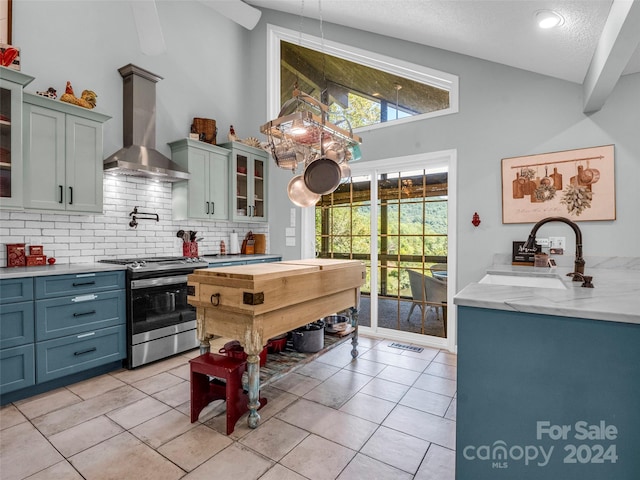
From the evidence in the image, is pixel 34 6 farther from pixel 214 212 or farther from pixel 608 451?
pixel 608 451

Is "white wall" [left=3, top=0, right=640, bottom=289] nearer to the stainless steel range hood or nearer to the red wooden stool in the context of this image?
the stainless steel range hood

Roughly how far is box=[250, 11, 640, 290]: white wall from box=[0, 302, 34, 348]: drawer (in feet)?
11.7

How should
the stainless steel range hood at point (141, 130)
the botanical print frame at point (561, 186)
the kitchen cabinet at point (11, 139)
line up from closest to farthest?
the kitchen cabinet at point (11, 139)
the botanical print frame at point (561, 186)
the stainless steel range hood at point (141, 130)

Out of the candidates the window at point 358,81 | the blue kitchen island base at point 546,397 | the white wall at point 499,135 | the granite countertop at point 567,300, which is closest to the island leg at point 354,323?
the white wall at point 499,135

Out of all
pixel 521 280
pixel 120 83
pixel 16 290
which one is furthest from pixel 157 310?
pixel 521 280

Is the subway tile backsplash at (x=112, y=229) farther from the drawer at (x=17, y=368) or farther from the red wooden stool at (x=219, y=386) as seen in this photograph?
the red wooden stool at (x=219, y=386)

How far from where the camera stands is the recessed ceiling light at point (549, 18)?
2.12 meters

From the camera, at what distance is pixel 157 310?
3.23 m

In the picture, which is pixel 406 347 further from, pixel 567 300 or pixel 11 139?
pixel 11 139

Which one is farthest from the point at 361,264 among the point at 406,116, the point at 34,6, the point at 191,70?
the point at 34,6

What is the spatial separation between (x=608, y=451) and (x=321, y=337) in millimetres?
1961

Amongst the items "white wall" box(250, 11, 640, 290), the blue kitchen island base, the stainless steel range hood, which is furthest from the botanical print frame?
the stainless steel range hood

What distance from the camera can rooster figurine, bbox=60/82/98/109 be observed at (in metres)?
2.95

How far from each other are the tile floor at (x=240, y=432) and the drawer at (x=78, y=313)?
47 cm
